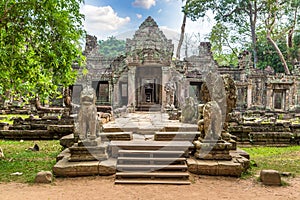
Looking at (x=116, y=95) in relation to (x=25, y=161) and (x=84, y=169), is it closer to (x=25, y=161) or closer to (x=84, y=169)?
(x=25, y=161)

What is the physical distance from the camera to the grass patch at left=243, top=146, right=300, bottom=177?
7.03 meters

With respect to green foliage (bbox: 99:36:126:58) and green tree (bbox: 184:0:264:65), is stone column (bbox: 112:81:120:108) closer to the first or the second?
green tree (bbox: 184:0:264:65)

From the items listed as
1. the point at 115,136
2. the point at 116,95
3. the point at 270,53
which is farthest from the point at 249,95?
the point at 115,136

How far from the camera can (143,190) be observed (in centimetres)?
504

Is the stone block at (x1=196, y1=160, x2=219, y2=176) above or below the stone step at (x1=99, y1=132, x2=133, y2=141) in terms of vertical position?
below

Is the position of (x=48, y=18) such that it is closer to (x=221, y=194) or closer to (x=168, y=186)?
(x=168, y=186)

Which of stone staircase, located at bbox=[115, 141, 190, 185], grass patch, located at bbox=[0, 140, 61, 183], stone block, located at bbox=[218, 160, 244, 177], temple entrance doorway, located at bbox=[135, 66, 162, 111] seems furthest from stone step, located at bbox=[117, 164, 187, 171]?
temple entrance doorway, located at bbox=[135, 66, 162, 111]

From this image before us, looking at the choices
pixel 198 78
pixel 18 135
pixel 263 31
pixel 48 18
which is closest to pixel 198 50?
pixel 198 78

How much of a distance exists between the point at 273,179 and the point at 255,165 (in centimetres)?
177

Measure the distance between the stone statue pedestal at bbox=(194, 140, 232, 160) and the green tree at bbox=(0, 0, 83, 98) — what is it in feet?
13.6

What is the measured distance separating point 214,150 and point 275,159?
11.0 ft

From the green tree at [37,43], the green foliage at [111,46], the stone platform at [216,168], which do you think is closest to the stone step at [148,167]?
the stone platform at [216,168]

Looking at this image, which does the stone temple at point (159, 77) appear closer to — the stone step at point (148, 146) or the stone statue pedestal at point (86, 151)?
the stone step at point (148, 146)

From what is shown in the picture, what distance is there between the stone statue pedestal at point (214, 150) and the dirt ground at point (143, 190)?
61cm
